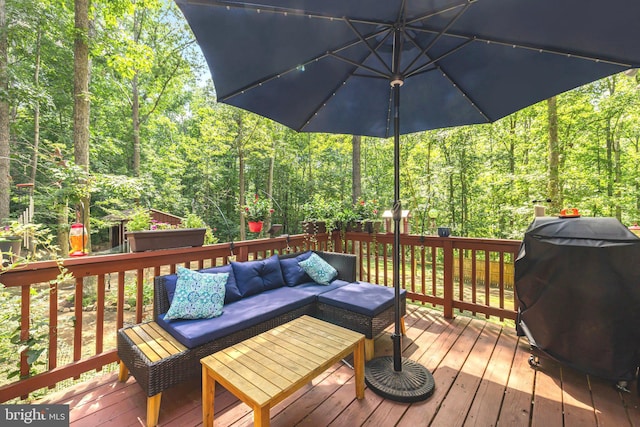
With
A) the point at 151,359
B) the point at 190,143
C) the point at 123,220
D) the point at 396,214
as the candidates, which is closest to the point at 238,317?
the point at 151,359

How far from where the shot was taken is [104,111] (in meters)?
10.5

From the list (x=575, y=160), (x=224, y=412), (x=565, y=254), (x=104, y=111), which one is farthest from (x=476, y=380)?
(x=104, y=111)

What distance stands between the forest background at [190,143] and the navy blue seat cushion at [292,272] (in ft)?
3.71

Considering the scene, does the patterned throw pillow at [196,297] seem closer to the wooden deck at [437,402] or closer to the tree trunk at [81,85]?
the wooden deck at [437,402]

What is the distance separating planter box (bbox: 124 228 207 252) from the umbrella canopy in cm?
139

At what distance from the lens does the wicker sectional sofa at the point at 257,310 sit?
189 centimetres

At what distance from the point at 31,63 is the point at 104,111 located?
2.84 m

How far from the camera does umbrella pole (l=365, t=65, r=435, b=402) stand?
1974 mm

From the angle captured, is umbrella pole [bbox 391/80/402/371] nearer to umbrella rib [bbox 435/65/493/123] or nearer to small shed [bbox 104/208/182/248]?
umbrella rib [bbox 435/65/493/123]

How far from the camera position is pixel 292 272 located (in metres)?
3.40

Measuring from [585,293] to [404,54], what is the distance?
2402 mm

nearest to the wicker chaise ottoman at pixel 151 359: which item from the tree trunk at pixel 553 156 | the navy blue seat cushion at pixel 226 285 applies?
the navy blue seat cushion at pixel 226 285

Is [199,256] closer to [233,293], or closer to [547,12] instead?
[233,293]

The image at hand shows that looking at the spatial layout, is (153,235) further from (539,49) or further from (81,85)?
(81,85)
